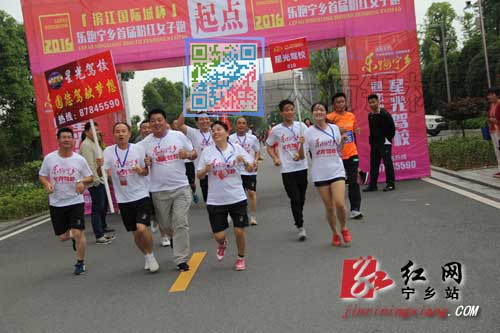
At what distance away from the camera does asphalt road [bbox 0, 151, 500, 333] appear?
408 cm

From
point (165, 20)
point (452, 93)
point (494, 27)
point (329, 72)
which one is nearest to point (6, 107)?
point (329, 72)

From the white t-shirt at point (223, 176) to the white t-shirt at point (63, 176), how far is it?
1.63m

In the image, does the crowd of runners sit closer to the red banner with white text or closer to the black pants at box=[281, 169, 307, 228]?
the black pants at box=[281, 169, 307, 228]

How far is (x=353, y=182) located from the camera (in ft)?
25.6

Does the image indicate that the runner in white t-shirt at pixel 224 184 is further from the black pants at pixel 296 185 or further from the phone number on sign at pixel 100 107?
the phone number on sign at pixel 100 107

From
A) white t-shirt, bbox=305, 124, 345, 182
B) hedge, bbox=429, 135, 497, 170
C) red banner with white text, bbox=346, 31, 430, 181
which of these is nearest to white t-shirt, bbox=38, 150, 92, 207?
white t-shirt, bbox=305, 124, 345, 182

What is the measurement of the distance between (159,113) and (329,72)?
3412cm

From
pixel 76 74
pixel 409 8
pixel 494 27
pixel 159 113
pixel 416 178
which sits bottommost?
pixel 416 178

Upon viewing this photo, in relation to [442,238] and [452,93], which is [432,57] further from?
[442,238]

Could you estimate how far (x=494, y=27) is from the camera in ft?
159

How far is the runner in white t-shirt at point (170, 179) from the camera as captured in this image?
5904mm

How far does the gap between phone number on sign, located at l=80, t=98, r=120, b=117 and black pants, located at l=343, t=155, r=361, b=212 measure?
352cm

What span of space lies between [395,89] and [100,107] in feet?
22.1

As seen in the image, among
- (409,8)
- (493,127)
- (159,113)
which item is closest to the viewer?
(159,113)
